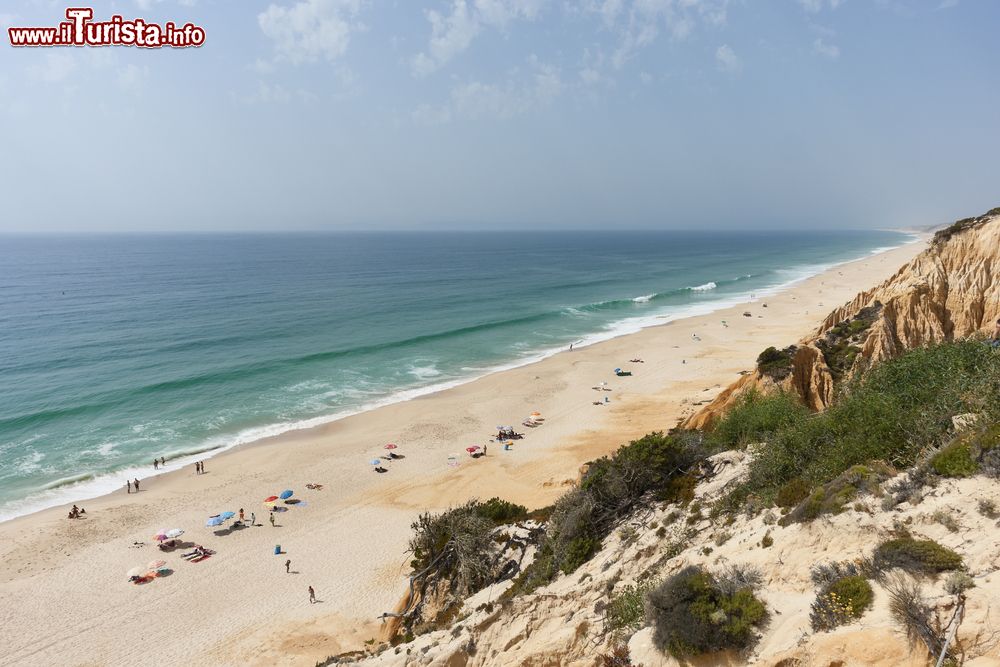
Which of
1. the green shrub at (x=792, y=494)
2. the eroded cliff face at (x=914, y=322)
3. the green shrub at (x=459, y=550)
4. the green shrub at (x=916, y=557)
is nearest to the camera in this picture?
the green shrub at (x=916, y=557)

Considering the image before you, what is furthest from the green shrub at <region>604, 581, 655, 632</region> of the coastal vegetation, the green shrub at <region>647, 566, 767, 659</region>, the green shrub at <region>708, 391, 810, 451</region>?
the green shrub at <region>708, 391, 810, 451</region>

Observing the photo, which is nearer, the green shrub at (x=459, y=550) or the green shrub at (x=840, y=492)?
the green shrub at (x=840, y=492)

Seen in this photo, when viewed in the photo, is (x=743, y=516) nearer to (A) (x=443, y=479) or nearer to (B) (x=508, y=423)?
(A) (x=443, y=479)

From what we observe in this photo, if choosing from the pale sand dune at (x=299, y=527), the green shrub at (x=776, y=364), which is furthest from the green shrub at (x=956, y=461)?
the pale sand dune at (x=299, y=527)

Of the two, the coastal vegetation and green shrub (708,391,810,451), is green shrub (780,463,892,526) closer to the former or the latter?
the coastal vegetation

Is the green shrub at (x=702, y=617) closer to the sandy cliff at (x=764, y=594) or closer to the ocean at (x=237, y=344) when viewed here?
the sandy cliff at (x=764, y=594)

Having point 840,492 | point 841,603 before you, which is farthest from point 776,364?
point 841,603
